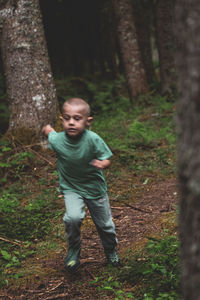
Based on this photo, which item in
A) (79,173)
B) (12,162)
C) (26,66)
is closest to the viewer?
(79,173)

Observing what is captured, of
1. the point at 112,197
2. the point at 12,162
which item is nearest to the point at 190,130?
the point at 112,197

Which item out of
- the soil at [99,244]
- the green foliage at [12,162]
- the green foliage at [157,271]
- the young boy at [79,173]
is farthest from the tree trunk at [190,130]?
the green foliage at [12,162]

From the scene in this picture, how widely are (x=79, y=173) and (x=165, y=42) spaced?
33.2 feet

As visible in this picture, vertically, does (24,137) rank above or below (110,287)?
above

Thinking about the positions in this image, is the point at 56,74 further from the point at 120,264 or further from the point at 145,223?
the point at 120,264

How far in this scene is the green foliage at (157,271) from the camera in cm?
314

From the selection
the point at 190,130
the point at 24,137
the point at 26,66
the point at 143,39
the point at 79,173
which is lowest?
the point at 24,137

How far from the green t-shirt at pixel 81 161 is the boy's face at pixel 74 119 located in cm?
8

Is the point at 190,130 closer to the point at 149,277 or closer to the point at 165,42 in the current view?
the point at 149,277

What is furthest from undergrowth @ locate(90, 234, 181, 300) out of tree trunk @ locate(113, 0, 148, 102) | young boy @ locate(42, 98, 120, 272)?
tree trunk @ locate(113, 0, 148, 102)

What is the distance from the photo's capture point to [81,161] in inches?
141

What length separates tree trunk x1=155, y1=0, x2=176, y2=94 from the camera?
12.4 metres

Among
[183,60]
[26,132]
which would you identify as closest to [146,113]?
[26,132]

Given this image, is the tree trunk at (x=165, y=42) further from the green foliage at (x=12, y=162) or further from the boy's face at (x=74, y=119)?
the boy's face at (x=74, y=119)
